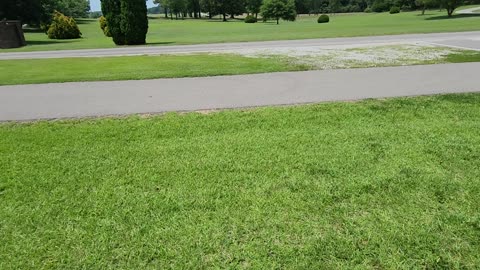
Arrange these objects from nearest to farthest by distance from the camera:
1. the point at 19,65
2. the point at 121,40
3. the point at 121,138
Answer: the point at 121,138
the point at 19,65
the point at 121,40

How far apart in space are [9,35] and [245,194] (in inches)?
989

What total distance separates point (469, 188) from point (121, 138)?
13.5ft

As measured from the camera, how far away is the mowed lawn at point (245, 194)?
103 inches

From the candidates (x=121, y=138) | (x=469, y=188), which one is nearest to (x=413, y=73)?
(x=469, y=188)

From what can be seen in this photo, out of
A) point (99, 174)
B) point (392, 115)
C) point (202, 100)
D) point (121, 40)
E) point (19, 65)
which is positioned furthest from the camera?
point (121, 40)

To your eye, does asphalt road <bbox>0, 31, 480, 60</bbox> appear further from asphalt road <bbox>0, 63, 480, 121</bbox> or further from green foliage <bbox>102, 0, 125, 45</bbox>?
asphalt road <bbox>0, 63, 480, 121</bbox>

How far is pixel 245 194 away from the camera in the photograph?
11.3 ft

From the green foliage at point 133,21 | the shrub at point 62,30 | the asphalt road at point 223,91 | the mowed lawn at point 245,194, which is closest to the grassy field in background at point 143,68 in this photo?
the asphalt road at point 223,91

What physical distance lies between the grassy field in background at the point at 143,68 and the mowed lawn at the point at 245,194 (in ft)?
15.9

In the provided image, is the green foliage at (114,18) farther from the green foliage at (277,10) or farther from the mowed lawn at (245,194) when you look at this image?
the green foliage at (277,10)

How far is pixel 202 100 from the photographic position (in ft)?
23.8

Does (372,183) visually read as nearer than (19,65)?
Yes

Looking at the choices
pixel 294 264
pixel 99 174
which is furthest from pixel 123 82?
pixel 294 264

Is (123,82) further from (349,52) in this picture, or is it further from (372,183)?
(349,52)
